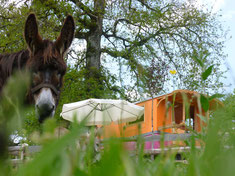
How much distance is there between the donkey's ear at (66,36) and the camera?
3.55 meters

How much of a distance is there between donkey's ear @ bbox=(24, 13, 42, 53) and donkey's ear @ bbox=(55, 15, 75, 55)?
21cm

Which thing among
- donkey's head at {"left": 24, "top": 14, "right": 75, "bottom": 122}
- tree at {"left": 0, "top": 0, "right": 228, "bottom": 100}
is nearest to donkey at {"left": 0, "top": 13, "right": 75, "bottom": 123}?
donkey's head at {"left": 24, "top": 14, "right": 75, "bottom": 122}

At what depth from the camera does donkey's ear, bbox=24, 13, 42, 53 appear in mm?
3381

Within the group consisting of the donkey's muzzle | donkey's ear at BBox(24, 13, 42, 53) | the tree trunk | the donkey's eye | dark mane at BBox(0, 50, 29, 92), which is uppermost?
the tree trunk

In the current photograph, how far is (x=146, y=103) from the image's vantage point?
563 inches

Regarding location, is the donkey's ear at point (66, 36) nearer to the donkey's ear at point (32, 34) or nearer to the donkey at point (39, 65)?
A: the donkey at point (39, 65)

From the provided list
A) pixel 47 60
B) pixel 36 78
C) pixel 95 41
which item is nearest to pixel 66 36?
pixel 47 60

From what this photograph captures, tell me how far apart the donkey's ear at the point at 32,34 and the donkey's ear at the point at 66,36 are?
0.21 meters

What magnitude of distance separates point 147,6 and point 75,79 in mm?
5497

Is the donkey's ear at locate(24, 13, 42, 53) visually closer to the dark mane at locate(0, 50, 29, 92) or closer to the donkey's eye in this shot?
the dark mane at locate(0, 50, 29, 92)

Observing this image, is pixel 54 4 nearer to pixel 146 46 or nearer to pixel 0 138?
pixel 146 46

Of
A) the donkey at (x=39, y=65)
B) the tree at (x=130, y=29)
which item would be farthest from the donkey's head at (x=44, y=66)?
the tree at (x=130, y=29)

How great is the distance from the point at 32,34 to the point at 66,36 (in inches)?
15.2

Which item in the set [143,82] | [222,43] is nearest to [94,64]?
[222,43]
